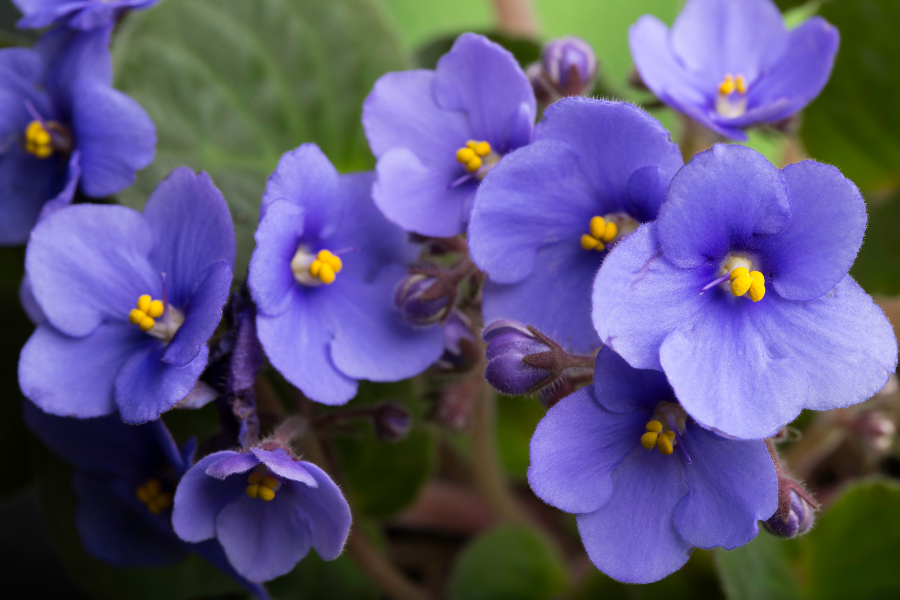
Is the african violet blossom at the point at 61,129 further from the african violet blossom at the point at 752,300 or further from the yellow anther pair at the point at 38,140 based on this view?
the african violet blossom at the point at 752,300

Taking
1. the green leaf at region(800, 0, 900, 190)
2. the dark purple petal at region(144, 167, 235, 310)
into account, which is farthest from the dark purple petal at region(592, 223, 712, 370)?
the green leaf at region(800, 0, 900, 190)

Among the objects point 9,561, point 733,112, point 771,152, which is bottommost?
point 9,561

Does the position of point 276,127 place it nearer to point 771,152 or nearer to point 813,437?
point 813,437

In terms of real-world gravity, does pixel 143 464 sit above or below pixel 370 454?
above

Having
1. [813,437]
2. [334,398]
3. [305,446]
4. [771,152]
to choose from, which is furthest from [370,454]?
[771,152]

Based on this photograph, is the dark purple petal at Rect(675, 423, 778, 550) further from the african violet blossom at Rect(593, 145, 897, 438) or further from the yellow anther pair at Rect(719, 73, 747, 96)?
the yellow anther pair at Rect(719, 73, 747, 96)
